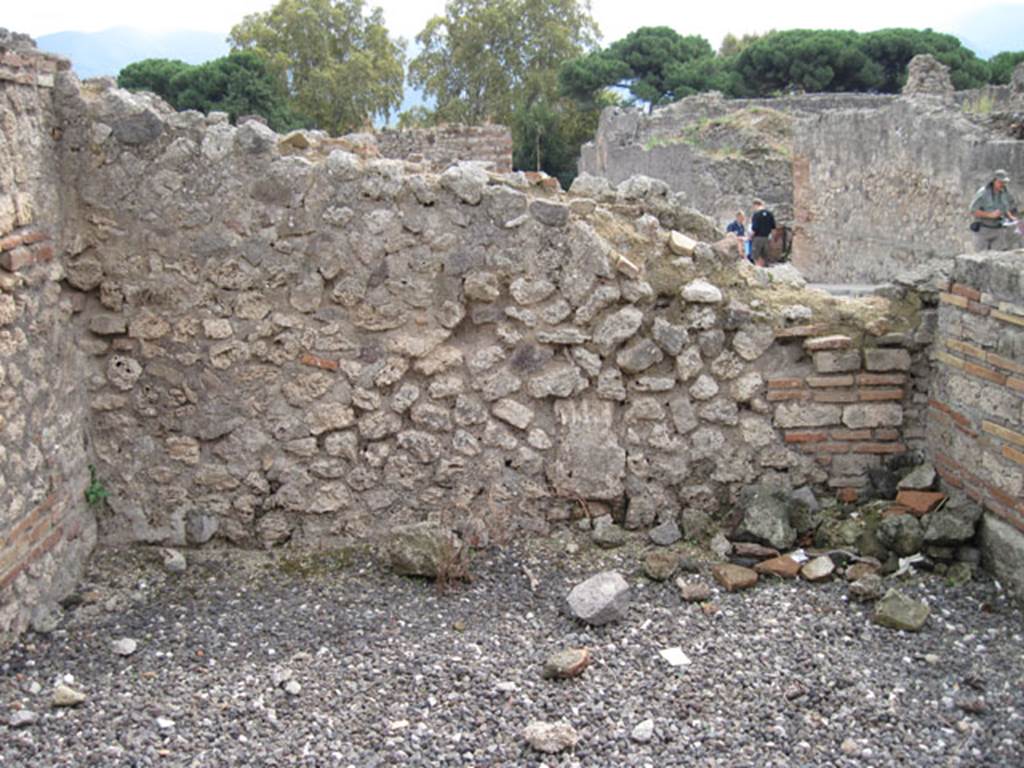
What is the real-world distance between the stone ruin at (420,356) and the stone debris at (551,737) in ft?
5.17

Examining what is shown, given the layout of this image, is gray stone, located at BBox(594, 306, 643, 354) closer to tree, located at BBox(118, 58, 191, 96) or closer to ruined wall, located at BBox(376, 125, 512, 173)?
ruined wall, located at BBox(376, 125, 512, 173)

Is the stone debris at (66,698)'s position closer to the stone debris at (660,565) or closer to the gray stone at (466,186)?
the stone debris at (660,565)

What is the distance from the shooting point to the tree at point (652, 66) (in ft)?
148

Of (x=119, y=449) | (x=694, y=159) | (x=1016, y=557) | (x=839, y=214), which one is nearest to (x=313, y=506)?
(x=119, y=449)

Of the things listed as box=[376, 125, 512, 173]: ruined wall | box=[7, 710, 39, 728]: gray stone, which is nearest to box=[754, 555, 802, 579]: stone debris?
box=[7, 710, 39, 728]: gray stone

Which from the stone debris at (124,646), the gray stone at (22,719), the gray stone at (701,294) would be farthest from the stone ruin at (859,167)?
the gray stone at (22,719)

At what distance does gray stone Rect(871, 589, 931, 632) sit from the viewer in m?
4.18

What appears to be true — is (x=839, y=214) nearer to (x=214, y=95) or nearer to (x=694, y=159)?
(x=694, y=159)

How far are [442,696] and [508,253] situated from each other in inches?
85.2

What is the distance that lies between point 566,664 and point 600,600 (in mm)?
487

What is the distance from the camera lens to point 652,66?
50500 millimetres

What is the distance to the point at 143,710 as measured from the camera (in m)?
3.77

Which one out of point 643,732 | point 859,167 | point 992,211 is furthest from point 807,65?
point 643,732

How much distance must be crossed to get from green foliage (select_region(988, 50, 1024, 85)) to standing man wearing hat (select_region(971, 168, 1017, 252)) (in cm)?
3467
